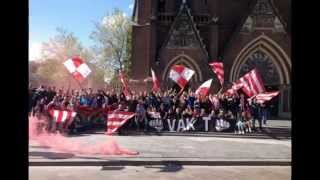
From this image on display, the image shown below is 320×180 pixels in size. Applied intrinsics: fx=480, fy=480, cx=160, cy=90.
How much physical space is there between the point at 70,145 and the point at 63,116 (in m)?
3.64

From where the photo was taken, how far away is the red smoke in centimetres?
1484

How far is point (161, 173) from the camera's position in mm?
11578

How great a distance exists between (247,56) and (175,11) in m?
6.12

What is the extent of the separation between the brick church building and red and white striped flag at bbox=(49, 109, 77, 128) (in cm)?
1350

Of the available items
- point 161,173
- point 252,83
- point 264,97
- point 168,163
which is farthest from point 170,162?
point 264,97

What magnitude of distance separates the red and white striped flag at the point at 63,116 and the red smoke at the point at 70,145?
0.86 m

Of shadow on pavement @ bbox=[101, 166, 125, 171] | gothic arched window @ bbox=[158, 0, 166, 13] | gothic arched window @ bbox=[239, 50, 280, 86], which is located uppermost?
gothic arched window @ bbox=[158, 0, 166, 13]

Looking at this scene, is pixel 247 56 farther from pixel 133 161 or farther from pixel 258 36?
pixel 133 161

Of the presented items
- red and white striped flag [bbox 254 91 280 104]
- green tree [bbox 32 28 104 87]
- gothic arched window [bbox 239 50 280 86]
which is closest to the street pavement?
red and white striped flag [bbox 254 91 280 104]

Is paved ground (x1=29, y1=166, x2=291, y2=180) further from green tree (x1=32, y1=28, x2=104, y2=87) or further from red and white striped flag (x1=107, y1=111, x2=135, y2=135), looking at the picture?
green tree (x1=32, y1=28, x2=104, y2=87)

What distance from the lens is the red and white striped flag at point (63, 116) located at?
62.8ft

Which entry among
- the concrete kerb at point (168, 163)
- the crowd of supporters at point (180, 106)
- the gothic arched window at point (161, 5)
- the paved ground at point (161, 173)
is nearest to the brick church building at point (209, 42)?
the gothic arched window at point (161, 5)

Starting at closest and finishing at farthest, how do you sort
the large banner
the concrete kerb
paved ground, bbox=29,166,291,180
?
paved ground, bbox=29,166,291,180, the concrete kerb, the large banner

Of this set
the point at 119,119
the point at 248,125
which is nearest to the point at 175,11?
the point at 248,125
